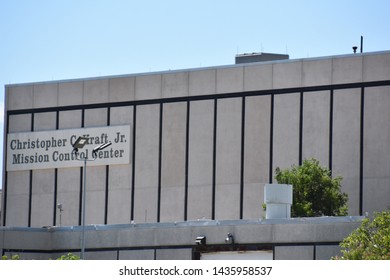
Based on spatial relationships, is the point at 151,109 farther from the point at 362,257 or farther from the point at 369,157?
the point at 362,257

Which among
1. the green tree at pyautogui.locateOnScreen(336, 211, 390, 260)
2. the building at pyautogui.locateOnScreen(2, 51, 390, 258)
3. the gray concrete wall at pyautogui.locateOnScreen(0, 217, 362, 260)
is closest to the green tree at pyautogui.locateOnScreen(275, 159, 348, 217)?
the building at pyautogui.locateOnScreen(2, 51, 390, 258)

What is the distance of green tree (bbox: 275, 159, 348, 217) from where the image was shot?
206 ft

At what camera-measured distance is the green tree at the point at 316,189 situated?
62.8 metres

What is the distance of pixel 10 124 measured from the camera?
79438mm

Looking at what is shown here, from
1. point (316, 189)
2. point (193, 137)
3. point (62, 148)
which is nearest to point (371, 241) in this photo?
point (316, 189)

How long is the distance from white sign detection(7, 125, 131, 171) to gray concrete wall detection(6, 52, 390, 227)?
0.54 meters

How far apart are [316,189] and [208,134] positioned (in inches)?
420

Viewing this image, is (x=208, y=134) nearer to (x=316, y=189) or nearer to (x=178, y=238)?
(x=316, y=189)

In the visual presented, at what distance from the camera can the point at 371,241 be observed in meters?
38.2

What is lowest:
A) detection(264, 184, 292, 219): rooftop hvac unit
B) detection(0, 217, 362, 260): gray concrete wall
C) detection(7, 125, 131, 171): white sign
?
detection(0, 217, 362, 260): gray concrete wall

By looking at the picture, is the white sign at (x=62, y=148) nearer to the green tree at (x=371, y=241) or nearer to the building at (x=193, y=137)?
the building at (x=193, y=137)

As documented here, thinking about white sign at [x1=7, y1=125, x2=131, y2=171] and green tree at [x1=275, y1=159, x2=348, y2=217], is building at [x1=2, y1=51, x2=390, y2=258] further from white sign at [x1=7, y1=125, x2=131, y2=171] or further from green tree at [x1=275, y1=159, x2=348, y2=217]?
green tree at [x1=275, y1=159, x2=348, y2=217]
